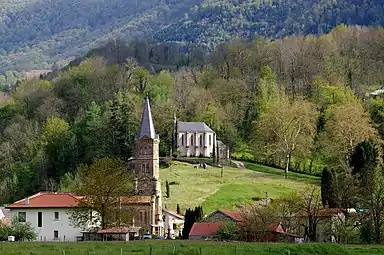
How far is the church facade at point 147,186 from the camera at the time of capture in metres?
75.6

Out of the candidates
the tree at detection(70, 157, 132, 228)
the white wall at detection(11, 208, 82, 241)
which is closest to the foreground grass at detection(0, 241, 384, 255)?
the tree at detection(70, 157, 132, 228)

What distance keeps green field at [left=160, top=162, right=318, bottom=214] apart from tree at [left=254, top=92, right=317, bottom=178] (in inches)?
218

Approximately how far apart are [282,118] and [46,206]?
136 ft

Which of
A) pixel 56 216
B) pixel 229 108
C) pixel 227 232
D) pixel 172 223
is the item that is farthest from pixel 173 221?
pixel 229 108

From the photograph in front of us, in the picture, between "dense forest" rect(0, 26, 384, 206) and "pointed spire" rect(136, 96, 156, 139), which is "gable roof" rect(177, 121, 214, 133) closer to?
"dense forest" rect(0, 26, 384, 206)

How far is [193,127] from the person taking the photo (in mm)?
116062

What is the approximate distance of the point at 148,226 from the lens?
75375 millimetres

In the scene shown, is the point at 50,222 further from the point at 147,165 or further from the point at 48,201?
the point at 147,165

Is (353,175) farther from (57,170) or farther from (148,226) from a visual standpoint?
(57,170)

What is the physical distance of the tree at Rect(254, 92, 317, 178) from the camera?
105m

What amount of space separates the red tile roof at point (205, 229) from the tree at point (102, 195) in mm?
7100

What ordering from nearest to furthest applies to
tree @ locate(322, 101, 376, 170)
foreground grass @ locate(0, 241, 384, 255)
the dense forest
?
foreground grass @ locate(0, 241, 384, 255), tree @ locate(322, 101, 376, 170), the dense forest

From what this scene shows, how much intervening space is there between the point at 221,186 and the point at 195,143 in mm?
26124

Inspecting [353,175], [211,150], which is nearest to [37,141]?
[211,150]
